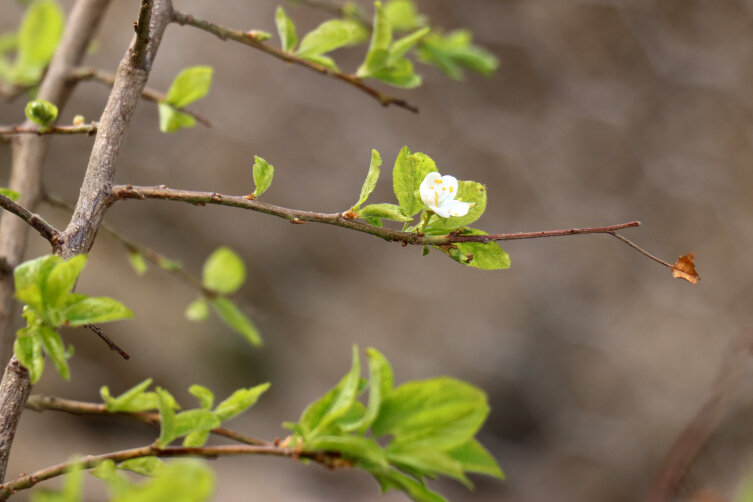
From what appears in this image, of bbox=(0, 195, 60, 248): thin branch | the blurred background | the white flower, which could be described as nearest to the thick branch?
bbox=(0, 195, 60, 248): thin branch

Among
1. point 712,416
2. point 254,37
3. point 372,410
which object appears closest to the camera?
point 372,410

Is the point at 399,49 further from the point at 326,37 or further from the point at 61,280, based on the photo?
the point at 61,280

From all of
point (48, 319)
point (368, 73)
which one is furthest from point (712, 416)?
point (48, 319)

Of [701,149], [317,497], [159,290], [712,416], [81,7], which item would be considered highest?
[701,149]

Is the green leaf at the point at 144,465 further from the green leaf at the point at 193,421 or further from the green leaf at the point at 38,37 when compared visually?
the green leaf at the point at 38,37

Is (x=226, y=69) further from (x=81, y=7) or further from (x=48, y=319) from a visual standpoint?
(x=48, y=319)

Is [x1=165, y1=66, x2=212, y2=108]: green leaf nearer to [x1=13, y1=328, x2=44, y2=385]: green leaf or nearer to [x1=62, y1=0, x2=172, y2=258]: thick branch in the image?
[x1=62, y1=0, x2=172, y2=258]: thick branch

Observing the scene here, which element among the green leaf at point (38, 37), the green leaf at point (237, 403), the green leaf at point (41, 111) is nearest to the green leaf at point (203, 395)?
the green leaf at point (237, 403)
